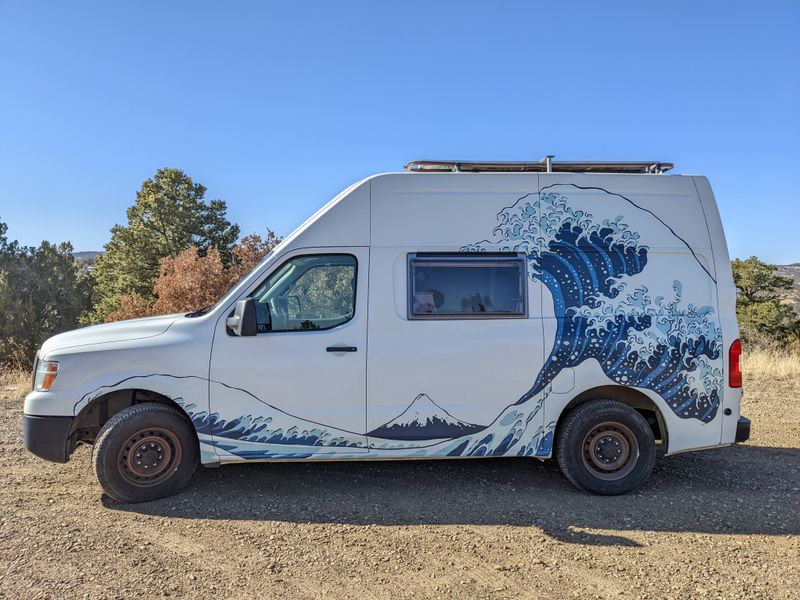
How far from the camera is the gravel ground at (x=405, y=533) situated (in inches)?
142

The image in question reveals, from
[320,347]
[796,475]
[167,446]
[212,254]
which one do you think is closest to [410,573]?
[320,347]

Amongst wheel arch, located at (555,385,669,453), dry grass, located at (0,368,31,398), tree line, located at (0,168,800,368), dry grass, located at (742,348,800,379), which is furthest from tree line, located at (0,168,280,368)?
wheel arch, located at (555,385,669,453)

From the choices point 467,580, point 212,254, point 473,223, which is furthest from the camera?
point 212,254

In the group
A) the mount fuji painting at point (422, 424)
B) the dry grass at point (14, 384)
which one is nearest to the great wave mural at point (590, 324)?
the mount fuji painting at point (422, 424)

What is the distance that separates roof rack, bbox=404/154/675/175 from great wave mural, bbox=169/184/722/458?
441 millimetres

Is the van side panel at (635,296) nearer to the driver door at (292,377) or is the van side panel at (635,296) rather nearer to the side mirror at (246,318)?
the driver door at (292,377)

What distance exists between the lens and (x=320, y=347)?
487 cm

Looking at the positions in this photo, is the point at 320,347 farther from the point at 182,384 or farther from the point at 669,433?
the point at 669,433

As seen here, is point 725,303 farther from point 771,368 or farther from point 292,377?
point 771,368

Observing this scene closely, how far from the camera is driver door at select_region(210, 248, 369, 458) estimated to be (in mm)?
4832

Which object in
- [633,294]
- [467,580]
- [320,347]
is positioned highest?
[633,294]

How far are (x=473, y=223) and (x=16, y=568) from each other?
4094mm

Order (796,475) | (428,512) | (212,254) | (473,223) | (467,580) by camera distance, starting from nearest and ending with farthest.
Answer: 1. (467,580)
2. (428,512)
3. (473,223)
4. (796,475)
5. (212,254)

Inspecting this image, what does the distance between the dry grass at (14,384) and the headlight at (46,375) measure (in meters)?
5.48
